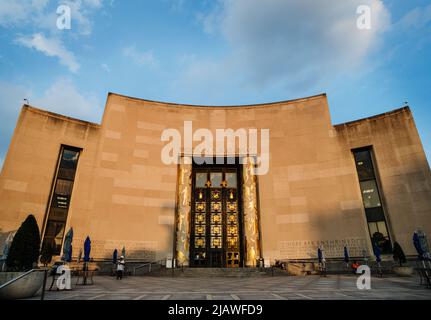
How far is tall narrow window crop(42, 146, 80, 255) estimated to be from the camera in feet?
64.9

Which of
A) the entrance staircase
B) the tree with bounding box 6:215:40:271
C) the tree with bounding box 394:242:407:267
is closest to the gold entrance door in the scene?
the entrance staircase

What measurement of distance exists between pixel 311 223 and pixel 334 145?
7.43 metres

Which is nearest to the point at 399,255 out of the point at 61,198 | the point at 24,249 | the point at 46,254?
the point at 24,249

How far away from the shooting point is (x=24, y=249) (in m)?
8.49

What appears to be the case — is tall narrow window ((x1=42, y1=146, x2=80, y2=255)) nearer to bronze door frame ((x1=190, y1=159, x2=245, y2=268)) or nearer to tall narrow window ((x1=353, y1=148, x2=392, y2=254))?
bronze door frame ((x1=190, y1=159, x2=245, y2=268))

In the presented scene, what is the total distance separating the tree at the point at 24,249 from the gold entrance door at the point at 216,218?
16.8 m

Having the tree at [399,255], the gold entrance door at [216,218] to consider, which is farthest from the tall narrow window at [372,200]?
the gold entrance door at [216,218]

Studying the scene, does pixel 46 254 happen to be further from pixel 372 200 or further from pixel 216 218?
pixel 372 200

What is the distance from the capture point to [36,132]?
21.3m

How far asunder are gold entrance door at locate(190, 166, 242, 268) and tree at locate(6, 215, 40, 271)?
1677 cm
